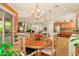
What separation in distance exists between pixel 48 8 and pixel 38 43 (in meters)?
0.49

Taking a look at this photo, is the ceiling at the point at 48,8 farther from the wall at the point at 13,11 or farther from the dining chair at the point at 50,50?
the dining chair at the point at 50,50

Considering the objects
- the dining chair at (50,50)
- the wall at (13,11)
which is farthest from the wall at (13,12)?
the dining chair at (50,50)

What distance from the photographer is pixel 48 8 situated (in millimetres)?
1811

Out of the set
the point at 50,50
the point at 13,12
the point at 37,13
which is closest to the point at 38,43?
the point at 50,50

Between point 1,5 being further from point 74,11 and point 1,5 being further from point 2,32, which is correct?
point 74,11

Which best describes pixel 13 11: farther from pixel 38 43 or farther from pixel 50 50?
pixel 50 50

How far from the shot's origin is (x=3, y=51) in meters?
1.81

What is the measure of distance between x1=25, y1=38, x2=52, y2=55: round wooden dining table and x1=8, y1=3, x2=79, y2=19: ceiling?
1.10 ft

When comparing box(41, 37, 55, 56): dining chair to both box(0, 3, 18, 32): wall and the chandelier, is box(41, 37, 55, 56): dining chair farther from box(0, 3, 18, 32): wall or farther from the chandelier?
box(0, 3, 18, 32): wall

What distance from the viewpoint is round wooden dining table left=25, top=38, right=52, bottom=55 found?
1847 mm

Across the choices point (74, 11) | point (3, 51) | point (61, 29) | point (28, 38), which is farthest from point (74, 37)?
point (3, 51)

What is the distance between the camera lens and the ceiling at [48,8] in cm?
180

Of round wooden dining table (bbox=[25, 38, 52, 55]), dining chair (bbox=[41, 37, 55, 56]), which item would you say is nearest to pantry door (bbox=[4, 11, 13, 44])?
round wooden dining table (bbox=[25, 38, 52, 55])

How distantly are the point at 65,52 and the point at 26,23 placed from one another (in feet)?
2.14
